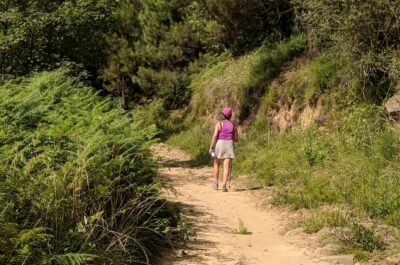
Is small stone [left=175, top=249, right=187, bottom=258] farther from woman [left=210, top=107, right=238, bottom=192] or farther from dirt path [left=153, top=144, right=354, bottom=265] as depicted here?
woman [left=210, top=107, right=238, bottom=192]

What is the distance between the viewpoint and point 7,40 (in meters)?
13.6

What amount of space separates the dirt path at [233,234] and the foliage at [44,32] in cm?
526

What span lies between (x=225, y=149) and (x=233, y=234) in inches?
142

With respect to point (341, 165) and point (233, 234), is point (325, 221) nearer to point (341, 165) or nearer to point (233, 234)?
point (233, 234)

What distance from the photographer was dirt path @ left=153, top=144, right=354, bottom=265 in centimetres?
661

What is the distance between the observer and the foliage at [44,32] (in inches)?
544

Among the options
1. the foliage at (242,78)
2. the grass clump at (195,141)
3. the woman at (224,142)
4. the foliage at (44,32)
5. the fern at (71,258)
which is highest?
the foliage at (44,32)

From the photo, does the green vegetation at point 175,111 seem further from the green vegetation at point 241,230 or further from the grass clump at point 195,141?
the green vegetation at point 241,230

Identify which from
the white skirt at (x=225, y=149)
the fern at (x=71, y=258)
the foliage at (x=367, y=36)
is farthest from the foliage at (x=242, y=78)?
the fern at (x=71, y=258)

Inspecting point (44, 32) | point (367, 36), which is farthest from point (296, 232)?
point (44, 32)

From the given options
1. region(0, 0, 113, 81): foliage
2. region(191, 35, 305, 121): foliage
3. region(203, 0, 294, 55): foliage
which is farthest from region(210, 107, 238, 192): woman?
region(0, 0, 113, 81): foliage

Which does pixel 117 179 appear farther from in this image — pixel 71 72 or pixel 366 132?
pixel 71 72

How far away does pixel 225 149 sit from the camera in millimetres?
11070

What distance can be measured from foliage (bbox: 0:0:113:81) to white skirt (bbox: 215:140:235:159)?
5.59 meters
